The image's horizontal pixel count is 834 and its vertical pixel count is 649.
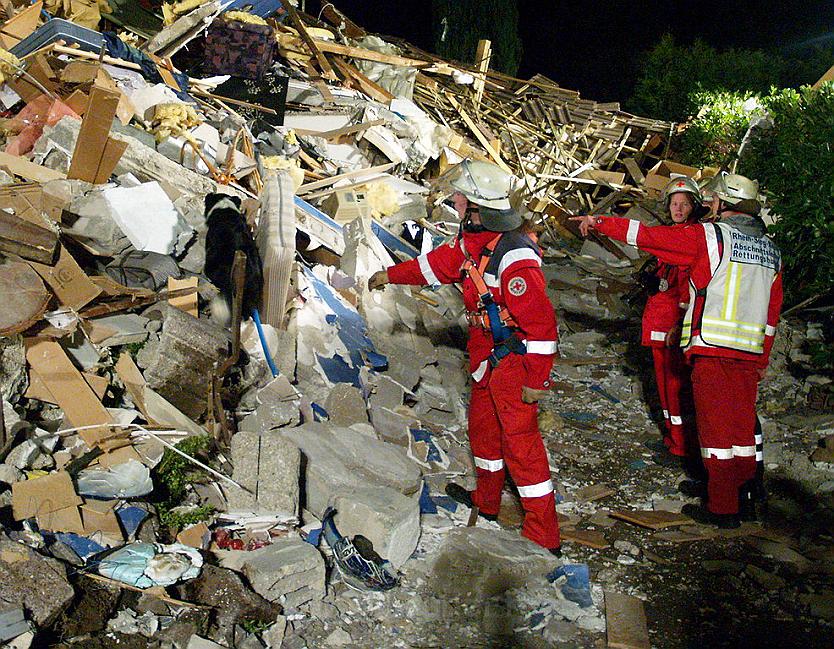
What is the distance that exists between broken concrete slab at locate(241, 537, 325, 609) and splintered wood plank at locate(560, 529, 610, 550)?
1720mm

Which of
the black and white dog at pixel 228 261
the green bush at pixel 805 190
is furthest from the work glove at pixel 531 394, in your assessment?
the green bush at pixel 805 190

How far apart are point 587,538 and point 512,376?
1202mm

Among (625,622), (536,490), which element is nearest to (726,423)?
(536,490)

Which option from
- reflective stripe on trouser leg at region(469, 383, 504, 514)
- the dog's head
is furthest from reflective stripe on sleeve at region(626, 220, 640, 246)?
the dog's head

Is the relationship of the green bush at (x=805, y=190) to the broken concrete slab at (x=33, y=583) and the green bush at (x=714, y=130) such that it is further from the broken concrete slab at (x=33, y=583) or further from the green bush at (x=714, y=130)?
the broken concrete slab at (x=33, y=583)

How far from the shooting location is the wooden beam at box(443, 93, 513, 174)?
1214 cm

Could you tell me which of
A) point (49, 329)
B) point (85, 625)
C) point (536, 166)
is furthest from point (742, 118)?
point (85, 625)

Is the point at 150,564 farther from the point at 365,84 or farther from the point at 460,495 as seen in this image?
the point at 365,84

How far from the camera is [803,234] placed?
7.92 meters

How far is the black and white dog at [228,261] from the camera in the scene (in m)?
5.39

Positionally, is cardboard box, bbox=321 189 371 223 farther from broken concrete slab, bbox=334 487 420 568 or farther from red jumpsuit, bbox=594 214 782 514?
broken concrete slab, bbox=334 487 420 568

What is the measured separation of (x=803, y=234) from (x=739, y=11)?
82.5 feet

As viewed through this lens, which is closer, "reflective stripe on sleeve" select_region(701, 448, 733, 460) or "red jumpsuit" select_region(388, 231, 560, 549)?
"red jumpsuit" select_region(388, 231, 560, 549)

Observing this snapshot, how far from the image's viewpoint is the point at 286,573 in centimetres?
376
